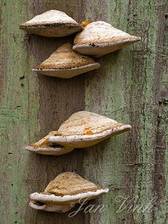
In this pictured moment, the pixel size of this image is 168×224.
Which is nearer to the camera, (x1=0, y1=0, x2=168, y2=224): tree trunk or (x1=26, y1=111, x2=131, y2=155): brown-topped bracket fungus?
(x1=26, y1=111, x2=131, y2=155): brown-topped bracket fungus

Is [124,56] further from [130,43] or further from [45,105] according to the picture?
[45,105]

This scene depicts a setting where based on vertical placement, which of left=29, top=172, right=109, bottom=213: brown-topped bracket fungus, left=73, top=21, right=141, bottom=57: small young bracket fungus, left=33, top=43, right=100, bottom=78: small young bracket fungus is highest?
left=73, top=21, right=141, bottom=57: small young bracket fungus

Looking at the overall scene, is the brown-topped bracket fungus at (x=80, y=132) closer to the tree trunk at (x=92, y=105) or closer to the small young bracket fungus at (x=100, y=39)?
the tree trunk at (x=92, y=105)

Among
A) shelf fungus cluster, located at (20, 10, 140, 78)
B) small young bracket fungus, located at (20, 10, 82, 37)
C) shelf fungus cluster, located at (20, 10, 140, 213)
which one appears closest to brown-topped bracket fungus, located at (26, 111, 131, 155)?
shelf fungus cluster, located at (20, 10, 140, 213)

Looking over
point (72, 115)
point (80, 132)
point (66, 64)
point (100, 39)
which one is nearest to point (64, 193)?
point (80, 132)

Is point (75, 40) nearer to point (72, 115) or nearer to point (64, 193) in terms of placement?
point (72, 115)

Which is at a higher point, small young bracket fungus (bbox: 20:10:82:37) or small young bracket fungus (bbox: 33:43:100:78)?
small young bracket fungus (bbox: 20:10:82:37)

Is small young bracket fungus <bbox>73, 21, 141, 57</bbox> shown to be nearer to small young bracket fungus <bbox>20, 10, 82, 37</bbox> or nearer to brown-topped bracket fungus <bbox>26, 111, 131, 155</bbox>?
small young bracket fungus <bbox>20, 10, 82, 37</bbox>
